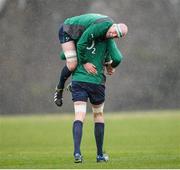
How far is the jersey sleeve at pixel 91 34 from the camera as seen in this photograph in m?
9.91

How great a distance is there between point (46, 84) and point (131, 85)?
325 centimetres

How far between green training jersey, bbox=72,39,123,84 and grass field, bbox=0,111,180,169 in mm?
963

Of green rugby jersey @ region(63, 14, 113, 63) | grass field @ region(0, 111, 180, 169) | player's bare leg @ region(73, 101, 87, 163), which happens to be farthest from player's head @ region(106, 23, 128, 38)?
grass field @ region(0, 111, 180, 169)

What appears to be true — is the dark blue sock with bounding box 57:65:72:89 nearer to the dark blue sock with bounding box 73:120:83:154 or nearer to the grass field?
the dark blue sock with bounding box 73:120:83:154

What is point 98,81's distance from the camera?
1022cm

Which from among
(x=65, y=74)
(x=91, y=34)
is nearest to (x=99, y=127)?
(x=65, y=74)

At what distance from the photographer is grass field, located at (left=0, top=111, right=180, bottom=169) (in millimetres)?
9992

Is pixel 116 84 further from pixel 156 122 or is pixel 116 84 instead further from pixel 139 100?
pixel 156 122

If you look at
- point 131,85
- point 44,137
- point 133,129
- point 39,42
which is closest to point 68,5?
point 39,42

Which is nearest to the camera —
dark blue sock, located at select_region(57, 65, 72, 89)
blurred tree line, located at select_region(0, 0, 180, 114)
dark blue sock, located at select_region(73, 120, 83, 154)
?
dark blue sock, located at select_region(73, 120, 83, 154)

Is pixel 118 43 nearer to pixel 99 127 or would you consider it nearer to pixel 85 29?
pixel 99 127

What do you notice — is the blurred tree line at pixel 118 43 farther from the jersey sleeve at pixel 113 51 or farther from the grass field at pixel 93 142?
the jersey sleeve at pixel 113 51

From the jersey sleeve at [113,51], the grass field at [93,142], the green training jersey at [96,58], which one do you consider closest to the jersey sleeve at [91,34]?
the green training jersey at [96,58]

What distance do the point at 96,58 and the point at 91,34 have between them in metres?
0.36
